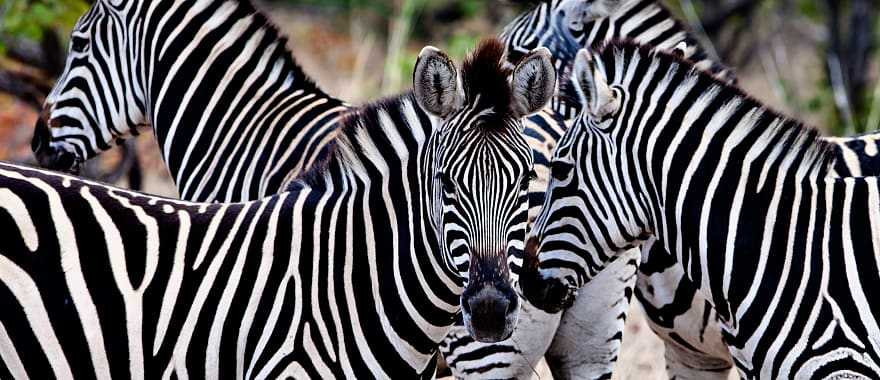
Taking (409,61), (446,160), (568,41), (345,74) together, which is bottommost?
(446,160)

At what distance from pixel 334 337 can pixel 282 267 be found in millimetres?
326

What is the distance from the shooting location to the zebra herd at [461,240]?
4.11m

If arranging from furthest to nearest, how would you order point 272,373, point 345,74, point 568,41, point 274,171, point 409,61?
point 345,74 < point 409,61 < point 568,41 < point 274,171 < point 272,373

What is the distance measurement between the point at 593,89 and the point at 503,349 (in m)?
1.38

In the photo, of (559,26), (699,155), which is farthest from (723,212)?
(559,26)

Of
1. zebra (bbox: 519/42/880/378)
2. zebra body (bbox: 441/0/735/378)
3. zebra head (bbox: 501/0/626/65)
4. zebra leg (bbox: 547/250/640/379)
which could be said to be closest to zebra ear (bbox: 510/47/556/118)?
zebra (bbox: 519/42/880/378)

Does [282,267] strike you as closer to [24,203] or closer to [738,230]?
[24,203]

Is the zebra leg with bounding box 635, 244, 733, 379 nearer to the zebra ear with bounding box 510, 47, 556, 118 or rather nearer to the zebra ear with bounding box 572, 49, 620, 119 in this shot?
the zebra ear with bounding box 572, 49, 620, 119

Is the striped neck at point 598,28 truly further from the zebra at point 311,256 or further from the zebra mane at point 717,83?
the zebra at point 311,256

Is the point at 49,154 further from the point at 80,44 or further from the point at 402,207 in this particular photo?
the point at 402,207

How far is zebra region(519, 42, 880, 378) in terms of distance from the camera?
439cm

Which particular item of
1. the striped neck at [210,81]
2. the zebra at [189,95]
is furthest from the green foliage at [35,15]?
the striped neck at [210,81]

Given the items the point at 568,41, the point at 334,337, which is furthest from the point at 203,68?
the point at 334,337

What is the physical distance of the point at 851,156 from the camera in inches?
225
